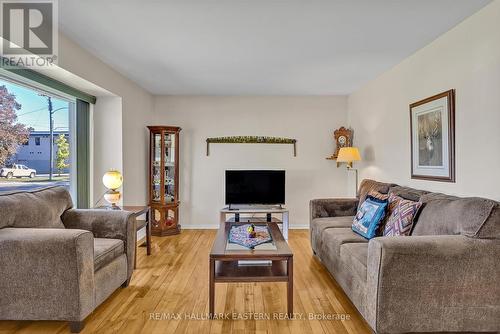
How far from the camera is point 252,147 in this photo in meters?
5.31

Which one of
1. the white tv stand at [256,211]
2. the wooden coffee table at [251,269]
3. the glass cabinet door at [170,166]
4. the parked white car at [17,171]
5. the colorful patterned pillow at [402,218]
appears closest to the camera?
the wooden coffee table at [251,269]

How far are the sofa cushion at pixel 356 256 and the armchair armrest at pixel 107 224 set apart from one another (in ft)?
6.43

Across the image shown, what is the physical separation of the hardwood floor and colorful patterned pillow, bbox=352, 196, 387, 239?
60 centimetres

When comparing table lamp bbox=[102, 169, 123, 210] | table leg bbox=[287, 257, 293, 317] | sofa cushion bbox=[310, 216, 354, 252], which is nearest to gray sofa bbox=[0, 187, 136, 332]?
table lamp bbox=[102, 169, 123, 210]

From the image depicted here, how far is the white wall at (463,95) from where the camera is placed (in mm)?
2236

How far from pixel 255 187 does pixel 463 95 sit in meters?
3.05

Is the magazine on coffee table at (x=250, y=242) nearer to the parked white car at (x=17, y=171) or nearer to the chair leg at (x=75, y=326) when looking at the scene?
the chair leg at (x=75, y=326)

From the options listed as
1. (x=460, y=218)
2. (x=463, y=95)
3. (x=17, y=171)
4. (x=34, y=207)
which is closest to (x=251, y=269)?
(x=460, y=218)

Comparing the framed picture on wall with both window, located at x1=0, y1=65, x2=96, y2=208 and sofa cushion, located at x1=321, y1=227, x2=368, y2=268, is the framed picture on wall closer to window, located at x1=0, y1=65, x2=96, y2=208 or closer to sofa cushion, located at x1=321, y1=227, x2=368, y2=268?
sofa cushion, located at x1=321, y1=227, x2=368, y2=268

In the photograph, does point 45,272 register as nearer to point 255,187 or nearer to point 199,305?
point 199,305

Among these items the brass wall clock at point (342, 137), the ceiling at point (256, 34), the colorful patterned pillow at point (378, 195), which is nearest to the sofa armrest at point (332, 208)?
the colorful patterned pillow at point (378, 195)

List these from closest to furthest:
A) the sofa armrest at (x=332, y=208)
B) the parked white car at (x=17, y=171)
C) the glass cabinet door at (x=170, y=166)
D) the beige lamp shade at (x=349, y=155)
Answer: the parked white car at (x=17, y=171)
the sofa armrest at (x=332, y=208)
the beige lamp shade at (x=349, y=155)
the glass cabinet door at (x=170, y=166)

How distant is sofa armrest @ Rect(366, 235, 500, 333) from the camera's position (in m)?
1.86

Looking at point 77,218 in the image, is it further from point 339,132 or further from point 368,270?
point 339,132
